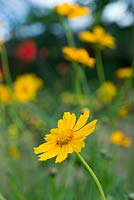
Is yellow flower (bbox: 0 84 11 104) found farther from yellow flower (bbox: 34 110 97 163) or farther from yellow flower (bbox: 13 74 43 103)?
yellow flower (bbox: 34 110 97 163)

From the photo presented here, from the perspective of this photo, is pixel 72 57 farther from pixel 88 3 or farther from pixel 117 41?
pixel 117 41

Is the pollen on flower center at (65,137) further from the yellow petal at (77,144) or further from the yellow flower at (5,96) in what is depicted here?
the yellow flower at (5,96)

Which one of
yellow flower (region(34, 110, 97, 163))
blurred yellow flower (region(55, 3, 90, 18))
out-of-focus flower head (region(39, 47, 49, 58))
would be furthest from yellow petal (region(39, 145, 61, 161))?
out-of-focus flower head (region(39, 47, 49, 58))

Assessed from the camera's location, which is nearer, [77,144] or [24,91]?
[77,144]

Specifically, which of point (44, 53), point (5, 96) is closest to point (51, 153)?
point (5, 96)

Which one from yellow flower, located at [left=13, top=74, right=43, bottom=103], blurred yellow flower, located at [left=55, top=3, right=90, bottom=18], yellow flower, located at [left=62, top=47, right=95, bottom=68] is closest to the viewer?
yellow flower, located at [left=62, top=47, right=95, bottom=68]

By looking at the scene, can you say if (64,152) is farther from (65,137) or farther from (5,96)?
(5,96)

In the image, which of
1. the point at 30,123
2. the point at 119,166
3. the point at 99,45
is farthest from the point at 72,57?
the point at 119,166
